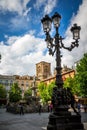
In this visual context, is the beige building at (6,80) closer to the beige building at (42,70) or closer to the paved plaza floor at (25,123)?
the beige building at (42,70)

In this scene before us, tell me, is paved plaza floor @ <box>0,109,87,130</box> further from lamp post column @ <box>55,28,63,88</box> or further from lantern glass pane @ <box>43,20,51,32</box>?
lantern glass pane @ <box>43,20,51,32</box>

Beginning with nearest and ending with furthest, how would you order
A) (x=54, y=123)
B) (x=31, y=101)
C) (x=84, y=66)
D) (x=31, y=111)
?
(x=54, y=123) → (x=31, y=111) → (x=84, y=66) → (x=31, y=101)

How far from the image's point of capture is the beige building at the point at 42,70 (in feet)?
395

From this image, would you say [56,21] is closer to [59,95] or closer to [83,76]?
[59,95]

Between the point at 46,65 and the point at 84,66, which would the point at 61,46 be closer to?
the point at 84,66

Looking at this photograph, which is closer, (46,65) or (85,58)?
(85,58)

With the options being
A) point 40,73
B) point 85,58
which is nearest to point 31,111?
point 85,58

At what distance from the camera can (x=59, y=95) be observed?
13.2 meters

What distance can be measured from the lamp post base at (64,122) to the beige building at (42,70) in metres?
106

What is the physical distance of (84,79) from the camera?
42.5 meters

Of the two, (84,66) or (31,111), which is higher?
(84,66)

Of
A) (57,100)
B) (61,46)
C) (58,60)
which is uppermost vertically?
(61,46)

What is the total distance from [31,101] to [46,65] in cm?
7616

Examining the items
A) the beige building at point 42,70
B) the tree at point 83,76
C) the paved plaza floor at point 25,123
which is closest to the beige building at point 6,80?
the beige building at point 42,70
